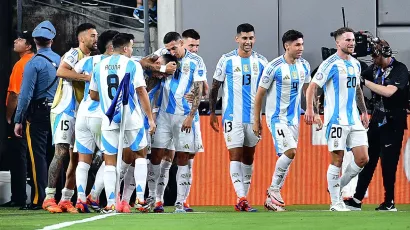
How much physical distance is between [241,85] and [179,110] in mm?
882

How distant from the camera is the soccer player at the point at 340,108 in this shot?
16.5 meters

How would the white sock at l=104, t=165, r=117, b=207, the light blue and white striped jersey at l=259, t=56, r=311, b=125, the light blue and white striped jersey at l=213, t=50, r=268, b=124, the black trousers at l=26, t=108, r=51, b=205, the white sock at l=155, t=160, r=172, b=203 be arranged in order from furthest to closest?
the black trousers at l=26, t=108, r=51, b=205
the light blue and white striped jersey at l=213, t=50, r=268, b=124
the white sock at l=155, t=160, r=172, b=203
the light blue and white striped jersey at l=259, t=56, r=311, b=125
the white sock at l=104, t=165, r=117, b=207

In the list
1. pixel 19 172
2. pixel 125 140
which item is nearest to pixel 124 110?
pixel 125 140

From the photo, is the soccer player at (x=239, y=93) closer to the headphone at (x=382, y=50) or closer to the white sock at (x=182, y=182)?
the white sock at (x=182, y=182)

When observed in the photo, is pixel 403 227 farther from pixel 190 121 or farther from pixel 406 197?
pixel 406 197

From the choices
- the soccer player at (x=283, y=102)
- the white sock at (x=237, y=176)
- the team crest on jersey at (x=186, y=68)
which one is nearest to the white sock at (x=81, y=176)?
the team crest on jersey at (x=186, y=68)

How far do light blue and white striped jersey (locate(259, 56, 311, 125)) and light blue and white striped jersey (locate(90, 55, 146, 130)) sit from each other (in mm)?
2025

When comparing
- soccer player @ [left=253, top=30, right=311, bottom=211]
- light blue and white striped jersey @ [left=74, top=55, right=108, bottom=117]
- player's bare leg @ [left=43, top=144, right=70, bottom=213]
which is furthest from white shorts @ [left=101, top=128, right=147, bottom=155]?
soccer player @ [left=253, top=30, right=311, bottom=211]

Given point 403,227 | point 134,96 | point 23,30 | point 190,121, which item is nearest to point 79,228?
point 403,227

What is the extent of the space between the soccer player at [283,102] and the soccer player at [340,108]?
53 centimetres

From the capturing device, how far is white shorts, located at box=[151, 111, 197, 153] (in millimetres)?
17141

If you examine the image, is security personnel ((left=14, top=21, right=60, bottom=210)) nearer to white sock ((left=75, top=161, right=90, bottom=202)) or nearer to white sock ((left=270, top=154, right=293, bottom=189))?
white sock ((left=75, top=161, right=90, bottom=202))

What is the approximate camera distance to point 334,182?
16641 millimetres

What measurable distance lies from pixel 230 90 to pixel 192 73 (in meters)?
0.60
